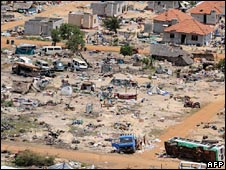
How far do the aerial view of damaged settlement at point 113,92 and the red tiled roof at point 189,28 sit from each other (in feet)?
0.28

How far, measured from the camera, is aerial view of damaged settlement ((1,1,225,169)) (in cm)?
2245

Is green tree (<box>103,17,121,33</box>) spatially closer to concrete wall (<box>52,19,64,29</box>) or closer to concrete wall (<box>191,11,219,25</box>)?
concrete wall (<box>52,19,64,29</box>)

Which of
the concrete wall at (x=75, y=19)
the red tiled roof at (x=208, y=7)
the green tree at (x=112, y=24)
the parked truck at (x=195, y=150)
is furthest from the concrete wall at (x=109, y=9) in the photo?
A: the parked truck at (x=195, y=150)

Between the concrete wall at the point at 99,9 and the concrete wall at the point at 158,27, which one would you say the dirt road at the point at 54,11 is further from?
the concrete wall at the point at 158,27

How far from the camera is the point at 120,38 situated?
4403cm

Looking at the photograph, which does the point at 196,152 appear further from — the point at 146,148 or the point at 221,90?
the point at 221,90

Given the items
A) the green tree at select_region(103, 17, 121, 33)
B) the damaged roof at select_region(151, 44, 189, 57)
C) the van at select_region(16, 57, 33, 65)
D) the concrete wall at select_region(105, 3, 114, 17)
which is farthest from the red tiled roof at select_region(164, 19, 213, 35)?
the van at select_region(16, 57, 33, 65)

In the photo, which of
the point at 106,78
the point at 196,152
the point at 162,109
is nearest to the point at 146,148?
the point at 196,152

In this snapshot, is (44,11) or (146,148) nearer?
(146,148)

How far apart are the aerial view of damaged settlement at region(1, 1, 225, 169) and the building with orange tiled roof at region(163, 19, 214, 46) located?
0.21ft

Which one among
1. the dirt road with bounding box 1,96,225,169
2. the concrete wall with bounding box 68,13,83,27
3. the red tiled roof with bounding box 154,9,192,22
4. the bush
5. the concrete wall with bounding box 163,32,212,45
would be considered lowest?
the dirt road with bounding box 1,96,225,169

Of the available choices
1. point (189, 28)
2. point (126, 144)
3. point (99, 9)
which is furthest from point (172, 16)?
point (126, 144)

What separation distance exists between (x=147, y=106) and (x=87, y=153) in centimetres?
643

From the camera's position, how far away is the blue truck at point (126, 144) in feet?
75.0
